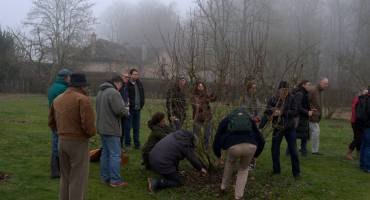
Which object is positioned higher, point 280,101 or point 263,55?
point 263,55

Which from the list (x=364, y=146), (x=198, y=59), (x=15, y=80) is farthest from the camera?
(x=15, y=80)

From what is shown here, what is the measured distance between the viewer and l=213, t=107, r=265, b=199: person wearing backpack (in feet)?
21.3

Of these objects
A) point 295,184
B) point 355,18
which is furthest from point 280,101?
point 355,18

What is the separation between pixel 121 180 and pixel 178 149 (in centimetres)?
111

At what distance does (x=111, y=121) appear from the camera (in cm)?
705

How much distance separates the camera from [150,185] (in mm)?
7145

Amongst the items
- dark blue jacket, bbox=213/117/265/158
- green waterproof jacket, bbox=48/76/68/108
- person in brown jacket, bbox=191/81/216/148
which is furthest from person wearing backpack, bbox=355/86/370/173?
green waterproof jacket, bbox=48/76/68/108

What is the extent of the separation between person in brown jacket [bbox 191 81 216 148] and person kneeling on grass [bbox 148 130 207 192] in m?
0.34

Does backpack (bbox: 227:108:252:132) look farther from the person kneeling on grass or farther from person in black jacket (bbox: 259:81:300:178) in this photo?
person in black jacket (bbox: 259:81:300:178)

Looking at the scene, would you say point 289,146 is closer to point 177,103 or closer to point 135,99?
point 177,103

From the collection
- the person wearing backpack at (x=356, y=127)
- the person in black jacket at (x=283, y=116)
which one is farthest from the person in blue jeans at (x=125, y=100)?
the person wearing backpack at (x=356, y=127)

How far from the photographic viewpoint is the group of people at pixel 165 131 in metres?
5.67

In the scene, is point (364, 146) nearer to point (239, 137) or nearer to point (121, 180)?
point (239, 137)

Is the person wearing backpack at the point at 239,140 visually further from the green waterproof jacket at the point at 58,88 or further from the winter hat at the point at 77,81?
the green waterproof jacket at the point at 58,88
